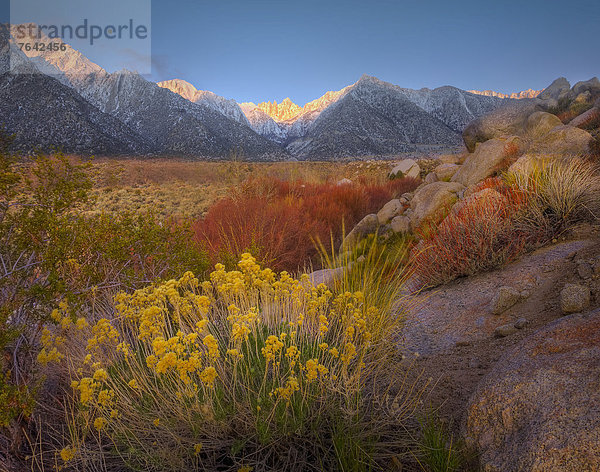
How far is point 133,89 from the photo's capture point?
91875 mm

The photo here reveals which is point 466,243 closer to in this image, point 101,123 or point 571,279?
point 571,279

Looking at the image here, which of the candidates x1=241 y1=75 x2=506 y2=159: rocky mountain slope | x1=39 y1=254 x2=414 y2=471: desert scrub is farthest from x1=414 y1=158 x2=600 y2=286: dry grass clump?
x1=241 y1=75 x2=506 y2=159: rocky mountain slope

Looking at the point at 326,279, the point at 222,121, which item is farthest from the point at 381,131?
the point at 326,279

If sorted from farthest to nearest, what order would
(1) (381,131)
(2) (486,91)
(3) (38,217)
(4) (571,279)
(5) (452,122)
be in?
(2) (486,91) < (5) (452,122) < (1) (381,131) < (4) (571,279) < (3) (38,217)

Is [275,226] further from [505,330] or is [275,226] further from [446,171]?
[446,171]

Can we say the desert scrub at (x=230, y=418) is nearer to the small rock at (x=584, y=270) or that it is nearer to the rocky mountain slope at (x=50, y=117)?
the small rock at (x=584, y=270)

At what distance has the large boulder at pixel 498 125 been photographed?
1371 centimetres

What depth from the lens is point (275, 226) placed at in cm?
634

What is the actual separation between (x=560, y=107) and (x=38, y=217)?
2971 cm

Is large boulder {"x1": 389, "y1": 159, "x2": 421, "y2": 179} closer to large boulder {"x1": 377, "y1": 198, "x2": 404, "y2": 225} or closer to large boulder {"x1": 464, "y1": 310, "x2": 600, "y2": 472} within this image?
large boulder {"x1": 377, "y1": 198, "x2": 404, "y2": 225}

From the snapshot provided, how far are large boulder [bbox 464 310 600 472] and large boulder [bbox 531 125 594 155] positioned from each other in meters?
7.52

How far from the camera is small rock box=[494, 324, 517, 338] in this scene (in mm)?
3061

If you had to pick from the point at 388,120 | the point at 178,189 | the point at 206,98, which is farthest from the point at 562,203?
the point at 206,98

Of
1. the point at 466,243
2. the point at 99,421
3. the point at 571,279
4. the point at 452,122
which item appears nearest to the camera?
the point at 99,421
